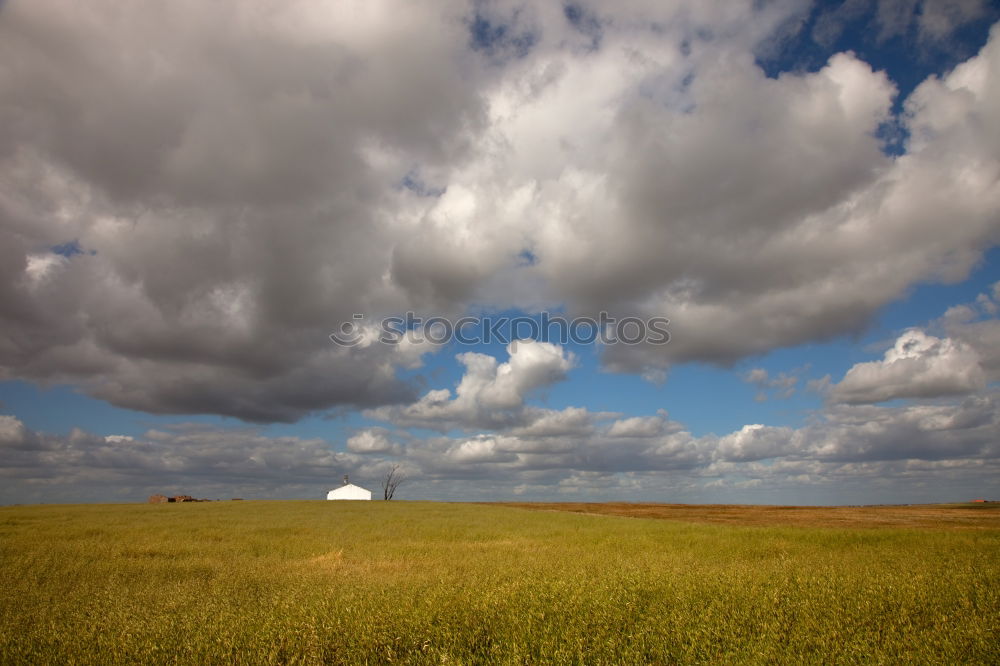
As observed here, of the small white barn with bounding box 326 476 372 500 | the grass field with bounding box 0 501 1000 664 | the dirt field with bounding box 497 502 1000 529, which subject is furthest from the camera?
the small white barn with bounding box 326 476 372 500

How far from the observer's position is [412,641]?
745 cm

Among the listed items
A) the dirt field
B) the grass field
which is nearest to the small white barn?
the dirt field

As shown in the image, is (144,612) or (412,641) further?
(144,612)

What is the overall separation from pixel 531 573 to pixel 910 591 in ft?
26.5

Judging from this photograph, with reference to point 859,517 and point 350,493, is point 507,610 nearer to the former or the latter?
point 859,517

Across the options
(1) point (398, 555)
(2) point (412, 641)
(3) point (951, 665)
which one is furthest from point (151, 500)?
(3) point (951, 665)

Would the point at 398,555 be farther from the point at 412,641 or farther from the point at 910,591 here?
the point at 910,591

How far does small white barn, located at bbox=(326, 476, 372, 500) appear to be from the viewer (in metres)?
98.9

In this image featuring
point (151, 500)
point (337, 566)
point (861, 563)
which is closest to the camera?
point (861, 563)

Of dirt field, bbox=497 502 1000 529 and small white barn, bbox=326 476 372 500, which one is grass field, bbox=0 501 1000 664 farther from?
small white barn, bbox=326 476 372 500

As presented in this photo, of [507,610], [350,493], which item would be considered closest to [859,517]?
[507,610]

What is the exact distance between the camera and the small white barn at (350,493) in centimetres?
9894

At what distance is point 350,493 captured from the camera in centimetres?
9925

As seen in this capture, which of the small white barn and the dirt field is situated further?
the small white barn
